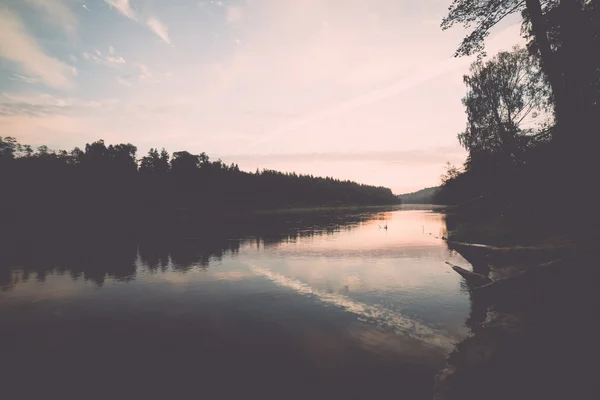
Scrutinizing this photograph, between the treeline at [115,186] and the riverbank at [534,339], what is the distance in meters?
103

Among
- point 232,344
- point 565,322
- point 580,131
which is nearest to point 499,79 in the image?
point 580,131

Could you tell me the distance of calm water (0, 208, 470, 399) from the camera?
10039mm

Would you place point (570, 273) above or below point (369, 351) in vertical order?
above

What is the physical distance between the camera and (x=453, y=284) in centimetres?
1994

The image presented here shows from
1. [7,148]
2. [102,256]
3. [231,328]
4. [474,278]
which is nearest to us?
[231,328]

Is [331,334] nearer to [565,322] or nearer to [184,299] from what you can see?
[565,322]

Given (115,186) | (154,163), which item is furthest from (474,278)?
(154,163)

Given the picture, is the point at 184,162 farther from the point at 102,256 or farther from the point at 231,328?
the point at 231,328

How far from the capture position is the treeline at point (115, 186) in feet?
299

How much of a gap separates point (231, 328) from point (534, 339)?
41.0 ft

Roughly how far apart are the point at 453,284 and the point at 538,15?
1582 cm

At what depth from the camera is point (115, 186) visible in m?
118

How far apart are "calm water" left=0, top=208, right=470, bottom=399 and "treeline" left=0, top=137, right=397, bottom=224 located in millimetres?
83818

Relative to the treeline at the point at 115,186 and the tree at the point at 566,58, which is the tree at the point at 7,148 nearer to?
the treeline at the point at 115,186
